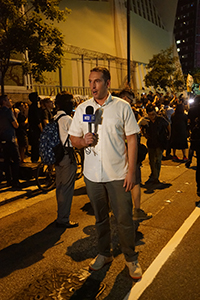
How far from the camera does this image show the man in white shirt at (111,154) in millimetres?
2941

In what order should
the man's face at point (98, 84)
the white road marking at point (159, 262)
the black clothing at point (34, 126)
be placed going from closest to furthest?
the white road marking at point (159, 262) < the man's face at point (98, 84) < the black clothing at point (34, 126)

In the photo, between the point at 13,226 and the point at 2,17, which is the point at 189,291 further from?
the point at 2,17

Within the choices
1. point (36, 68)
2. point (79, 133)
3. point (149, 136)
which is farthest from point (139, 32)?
point (79, 133)

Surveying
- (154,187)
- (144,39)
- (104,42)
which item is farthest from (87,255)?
(144,39)

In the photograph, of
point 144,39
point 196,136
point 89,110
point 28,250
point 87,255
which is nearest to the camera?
point 89,110

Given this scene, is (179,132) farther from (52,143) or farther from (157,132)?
(52,143)

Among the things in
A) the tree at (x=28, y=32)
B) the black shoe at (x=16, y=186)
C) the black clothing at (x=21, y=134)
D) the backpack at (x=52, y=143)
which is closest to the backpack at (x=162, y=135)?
the backpack at (x=52, y=143)

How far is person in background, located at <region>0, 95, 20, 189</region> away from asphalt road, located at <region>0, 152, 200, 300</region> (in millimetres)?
1021

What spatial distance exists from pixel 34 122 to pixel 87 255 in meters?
5.56

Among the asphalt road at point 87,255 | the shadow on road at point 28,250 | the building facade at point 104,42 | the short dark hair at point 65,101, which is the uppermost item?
the building facade at point 104,42

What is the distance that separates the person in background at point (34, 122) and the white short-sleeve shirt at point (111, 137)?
5553mm

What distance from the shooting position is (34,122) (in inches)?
334

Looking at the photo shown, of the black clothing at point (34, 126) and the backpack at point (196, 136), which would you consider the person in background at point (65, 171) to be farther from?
the black clothing at point (34, 126)

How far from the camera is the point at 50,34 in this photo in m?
9.28
